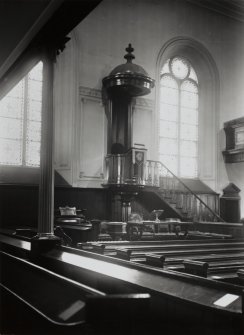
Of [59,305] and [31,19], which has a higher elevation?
[31,19]

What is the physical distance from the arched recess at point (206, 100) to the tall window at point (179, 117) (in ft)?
0.57

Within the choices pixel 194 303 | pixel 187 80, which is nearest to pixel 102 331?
pixel 194 303

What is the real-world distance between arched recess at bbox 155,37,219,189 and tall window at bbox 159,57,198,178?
17 centimetres

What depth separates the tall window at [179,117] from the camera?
13.4 m

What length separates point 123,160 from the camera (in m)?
10.6

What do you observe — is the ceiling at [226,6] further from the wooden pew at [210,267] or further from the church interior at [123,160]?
the wooden pew at [210,267]

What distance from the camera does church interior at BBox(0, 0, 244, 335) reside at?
7.26 feet

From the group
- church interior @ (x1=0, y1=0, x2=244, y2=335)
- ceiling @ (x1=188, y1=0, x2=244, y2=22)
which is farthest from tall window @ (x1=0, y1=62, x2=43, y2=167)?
ceiling @ (x1=188, y1=0, x2=244, y2=22)

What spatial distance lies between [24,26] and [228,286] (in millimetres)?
3298

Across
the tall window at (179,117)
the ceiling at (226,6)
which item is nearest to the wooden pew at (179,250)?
the tall window at (179,117)

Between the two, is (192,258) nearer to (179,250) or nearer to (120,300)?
(179,250)

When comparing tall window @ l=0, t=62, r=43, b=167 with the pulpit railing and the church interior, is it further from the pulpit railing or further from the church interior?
the pulpit railing

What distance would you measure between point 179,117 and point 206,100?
1.17 meters

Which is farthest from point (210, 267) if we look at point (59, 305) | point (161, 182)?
point (161, 182)
